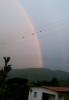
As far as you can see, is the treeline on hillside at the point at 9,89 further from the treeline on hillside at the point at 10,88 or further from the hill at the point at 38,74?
the hill at the point at 38,74

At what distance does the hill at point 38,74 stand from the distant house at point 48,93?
219 inches

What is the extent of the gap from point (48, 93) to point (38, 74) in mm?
7890

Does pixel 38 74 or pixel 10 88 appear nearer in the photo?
pixel 10 88

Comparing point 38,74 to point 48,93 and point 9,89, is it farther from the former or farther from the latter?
point 48,93

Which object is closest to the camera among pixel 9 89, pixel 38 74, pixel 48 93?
pixel 48 93

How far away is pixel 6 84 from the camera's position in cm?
3591

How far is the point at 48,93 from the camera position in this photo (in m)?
30.1

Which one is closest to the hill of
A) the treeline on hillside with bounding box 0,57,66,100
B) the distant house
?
the treeline on hillside with bounding box 0,57,66,100

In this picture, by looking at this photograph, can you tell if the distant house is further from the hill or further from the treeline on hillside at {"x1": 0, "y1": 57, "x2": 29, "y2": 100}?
the hill

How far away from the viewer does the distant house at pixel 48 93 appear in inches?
1109

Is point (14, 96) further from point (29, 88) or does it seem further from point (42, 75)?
point (42, 75)

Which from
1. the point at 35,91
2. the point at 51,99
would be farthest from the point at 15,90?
the point at 51,99

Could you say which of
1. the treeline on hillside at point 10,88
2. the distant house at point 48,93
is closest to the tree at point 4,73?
the treeline on hillside at point 10,88

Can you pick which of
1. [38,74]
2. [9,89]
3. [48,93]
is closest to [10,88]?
[9,89]
